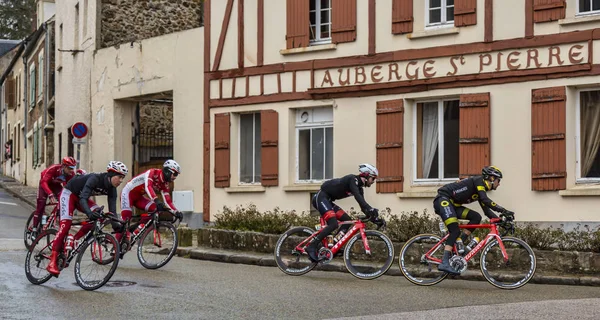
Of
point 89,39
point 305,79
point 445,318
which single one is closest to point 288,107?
point 305,79

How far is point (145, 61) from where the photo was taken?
26.3 metres

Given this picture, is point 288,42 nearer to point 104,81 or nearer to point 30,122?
point 104,81

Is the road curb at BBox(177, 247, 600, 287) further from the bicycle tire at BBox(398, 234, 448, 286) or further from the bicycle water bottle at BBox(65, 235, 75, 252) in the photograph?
the bicycle water bottle at BBox(65, 235, 75, 252)

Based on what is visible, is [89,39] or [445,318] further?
[89,39]

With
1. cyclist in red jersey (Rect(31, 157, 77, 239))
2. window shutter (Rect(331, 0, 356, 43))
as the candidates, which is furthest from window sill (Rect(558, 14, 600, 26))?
cyclist in red jersey (Rect(31, 157, 77, 239))

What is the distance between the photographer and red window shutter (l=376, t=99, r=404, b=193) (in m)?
20.0

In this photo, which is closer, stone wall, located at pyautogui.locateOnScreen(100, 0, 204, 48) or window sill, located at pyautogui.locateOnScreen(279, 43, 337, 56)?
window sill, located at pyautogui.locateOnScreen(279, 43, 337, 56)

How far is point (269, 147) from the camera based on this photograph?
22.2 metres

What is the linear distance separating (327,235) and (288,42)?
7853 millimetres

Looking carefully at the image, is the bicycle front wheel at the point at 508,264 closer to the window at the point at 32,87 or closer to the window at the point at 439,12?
the window at the point at 439,12

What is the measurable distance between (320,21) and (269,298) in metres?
10.8

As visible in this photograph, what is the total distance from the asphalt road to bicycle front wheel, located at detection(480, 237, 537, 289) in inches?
6.2

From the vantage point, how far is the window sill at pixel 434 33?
63.4 feet

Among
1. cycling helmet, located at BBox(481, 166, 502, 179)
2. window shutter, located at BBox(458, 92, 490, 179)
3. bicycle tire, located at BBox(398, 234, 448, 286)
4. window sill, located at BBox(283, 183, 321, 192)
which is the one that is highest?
window shutter, located at BBox(458, 92, 490, 179)
